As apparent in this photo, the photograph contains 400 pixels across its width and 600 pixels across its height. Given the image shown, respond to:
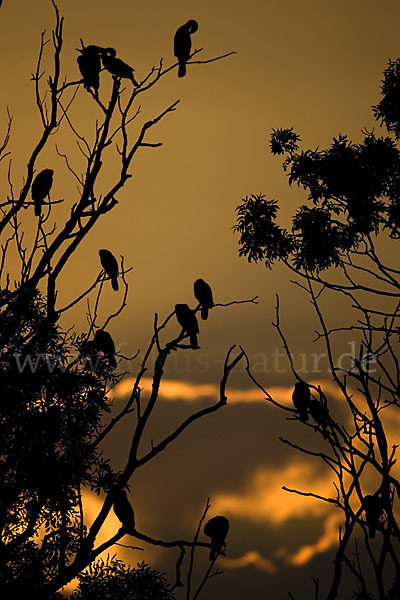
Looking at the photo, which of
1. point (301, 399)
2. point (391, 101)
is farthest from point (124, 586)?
point (391, 101)

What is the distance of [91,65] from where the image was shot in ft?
25.9

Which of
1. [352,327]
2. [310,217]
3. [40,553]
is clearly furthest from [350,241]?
[40,553]

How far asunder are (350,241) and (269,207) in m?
1.80

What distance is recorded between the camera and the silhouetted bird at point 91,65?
303 inches

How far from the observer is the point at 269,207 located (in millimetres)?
18125

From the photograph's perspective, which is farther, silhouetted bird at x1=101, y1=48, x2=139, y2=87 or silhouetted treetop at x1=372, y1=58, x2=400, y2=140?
silhouetted treetop at x1=372, y1=58, x2=400, y2=140

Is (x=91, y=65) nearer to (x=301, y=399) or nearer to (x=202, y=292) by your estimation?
(x=202, y=292)

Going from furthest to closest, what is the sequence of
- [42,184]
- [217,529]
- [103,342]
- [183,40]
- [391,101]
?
[391,101] → [42,184] → [183,40] → [103,342] → [217,529]

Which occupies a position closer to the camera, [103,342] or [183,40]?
[103,342]

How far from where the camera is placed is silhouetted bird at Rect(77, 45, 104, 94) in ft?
25.3

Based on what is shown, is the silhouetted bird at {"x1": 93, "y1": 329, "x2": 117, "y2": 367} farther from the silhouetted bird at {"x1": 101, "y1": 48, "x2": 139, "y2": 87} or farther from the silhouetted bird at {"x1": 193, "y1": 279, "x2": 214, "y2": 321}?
the silhouetted bird at {"x1": 101, "y1": 48, "x2": 139, "y2": 87}

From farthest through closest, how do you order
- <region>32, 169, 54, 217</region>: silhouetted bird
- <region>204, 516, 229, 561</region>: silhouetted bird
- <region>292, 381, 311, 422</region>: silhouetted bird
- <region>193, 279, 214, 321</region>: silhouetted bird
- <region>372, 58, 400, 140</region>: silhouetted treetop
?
<region>372, 58, 400, 140</region>: silhouetted treetop → <region>292, 381, 311, 422</region>: silhouetted bird → <region>32, 169, 54, 217</region>: silhouetted bird → <region>193, 279, 214, 321</region>: silhouetted bird → <region>204, 516, 229, 561</region>: silhouetted bird

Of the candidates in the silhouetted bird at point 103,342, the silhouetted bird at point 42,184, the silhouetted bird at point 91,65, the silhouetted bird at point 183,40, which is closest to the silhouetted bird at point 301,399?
the silhouetted bird at point 103,342

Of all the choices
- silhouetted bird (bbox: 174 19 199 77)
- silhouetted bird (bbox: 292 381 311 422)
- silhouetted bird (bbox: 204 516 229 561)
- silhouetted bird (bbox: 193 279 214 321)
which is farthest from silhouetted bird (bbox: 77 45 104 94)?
silhouetted bird (bbox: 292 381 311 422)
